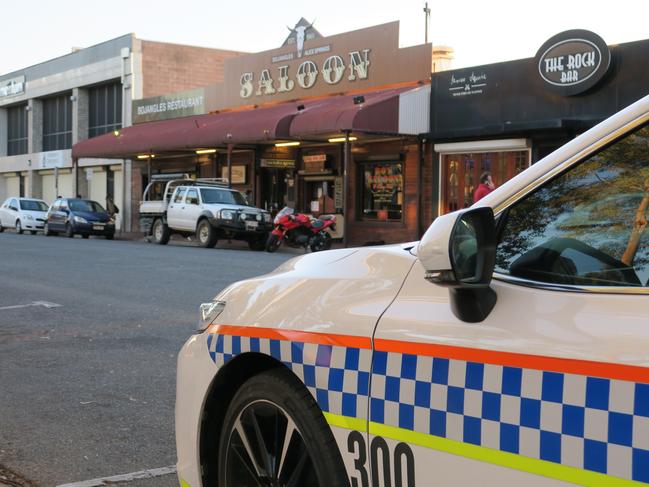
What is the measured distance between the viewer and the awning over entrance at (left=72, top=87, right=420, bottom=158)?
23.8m

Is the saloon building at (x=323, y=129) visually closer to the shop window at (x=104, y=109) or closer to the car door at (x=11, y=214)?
the car door at (x=11, y=214)

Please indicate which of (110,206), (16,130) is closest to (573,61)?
(110,206)

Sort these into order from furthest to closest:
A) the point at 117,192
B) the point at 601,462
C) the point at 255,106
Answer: the point at 117,192, the point at 255,106, the point at 601,462

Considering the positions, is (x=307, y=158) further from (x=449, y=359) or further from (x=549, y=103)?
(x=449, y=359)

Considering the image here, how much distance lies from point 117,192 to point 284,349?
4276cm

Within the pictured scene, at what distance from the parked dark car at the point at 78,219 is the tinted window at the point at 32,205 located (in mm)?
4087

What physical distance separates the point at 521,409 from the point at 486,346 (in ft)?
0.61

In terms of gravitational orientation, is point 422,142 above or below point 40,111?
below

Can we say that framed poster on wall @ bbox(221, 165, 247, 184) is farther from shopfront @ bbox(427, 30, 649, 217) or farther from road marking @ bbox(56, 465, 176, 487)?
road marking @ bbox(56, 465, 176, 487)

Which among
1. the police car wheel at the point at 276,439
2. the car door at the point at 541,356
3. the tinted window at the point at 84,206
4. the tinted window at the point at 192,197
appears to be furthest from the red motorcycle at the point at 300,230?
the car door at the point at 541,356

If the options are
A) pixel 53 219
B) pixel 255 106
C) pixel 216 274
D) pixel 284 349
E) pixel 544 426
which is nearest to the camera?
pixel 544 426

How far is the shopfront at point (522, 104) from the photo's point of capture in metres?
20.2

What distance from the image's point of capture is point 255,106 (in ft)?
105

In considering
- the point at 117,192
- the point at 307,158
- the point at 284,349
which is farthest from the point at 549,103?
the point at 117,192
